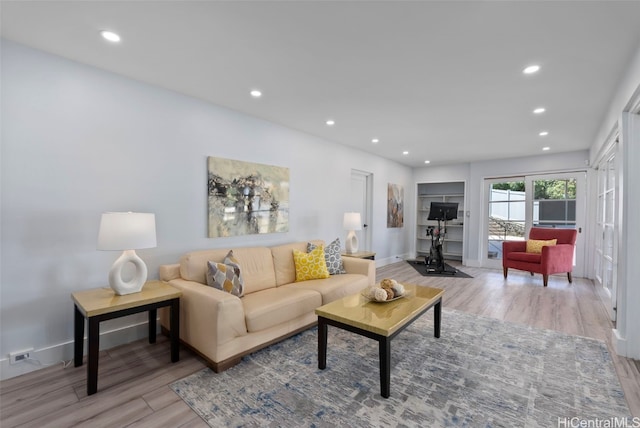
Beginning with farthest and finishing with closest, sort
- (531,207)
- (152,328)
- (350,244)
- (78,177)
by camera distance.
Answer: (531,207) → (350,244) → (152,328) → (78,177)

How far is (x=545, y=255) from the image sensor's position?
189 inches

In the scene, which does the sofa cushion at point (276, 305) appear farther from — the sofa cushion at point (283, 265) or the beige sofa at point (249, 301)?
the sofa cushion at point (283, 265)

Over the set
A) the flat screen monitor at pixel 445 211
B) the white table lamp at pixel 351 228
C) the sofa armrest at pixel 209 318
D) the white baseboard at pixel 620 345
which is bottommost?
the white baseboard at pixel 620 345

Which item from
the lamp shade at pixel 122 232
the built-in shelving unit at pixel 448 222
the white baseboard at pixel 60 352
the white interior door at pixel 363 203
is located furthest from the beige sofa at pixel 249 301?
the built-in shelving unit at pixel 448 222

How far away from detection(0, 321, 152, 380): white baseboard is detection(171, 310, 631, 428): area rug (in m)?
0.98

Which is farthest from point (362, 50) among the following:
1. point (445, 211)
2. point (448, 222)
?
point (448, 222)

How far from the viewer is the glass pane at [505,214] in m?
6.07

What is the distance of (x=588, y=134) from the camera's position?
432cm

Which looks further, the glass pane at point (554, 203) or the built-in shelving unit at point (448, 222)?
the built-in shelving unit at point (448, 222)

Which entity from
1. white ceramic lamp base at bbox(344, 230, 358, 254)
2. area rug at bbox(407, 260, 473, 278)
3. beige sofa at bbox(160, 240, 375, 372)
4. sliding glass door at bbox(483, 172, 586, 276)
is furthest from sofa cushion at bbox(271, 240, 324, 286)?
sliding glass door at bbox(483, 172, 586, 276)

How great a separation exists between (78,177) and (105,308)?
117 centimetres

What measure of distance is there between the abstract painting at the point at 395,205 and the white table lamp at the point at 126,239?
16.8ft

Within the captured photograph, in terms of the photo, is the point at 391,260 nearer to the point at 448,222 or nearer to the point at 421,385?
the point at 448,222

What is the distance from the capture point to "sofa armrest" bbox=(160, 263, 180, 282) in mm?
2762
